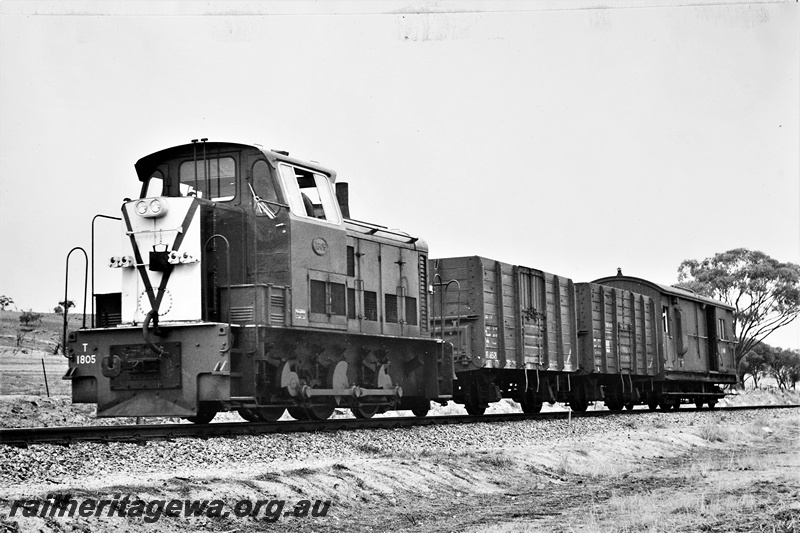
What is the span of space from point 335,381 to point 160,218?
11.8 feet

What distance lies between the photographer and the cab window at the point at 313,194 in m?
13.4

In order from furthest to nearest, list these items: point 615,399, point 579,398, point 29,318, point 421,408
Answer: point 29,318, point 615,399, point 579,398, point 421,408

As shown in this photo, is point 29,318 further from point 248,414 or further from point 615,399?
point 248,414

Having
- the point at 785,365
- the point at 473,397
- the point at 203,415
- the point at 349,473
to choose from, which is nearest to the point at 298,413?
the point at 203,415

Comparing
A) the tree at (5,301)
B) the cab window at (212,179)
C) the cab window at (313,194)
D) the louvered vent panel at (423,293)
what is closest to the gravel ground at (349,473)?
the louvered vent panel at (423,293)

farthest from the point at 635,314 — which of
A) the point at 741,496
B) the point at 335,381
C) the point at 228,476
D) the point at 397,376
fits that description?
the point at 228,476

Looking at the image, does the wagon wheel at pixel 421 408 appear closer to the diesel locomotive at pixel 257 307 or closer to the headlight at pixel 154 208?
the diesel locomotive at pixel 257 307

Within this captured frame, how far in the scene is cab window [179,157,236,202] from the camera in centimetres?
1326

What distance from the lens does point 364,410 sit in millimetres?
15336

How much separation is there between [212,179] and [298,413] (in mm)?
4122

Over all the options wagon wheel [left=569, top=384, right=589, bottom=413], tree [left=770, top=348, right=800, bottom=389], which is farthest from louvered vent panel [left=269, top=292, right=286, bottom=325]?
tree [left=770, top=348, right=800, bottom=389]

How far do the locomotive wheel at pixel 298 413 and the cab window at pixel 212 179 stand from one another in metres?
3.71

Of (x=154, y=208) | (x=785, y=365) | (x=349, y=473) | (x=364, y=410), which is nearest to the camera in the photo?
(x=349, y=473)

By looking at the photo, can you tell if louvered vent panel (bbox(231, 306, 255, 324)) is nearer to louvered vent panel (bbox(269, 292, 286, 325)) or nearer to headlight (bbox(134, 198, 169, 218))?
louvered vent panel (bbox(269, 292, 286, 325))
